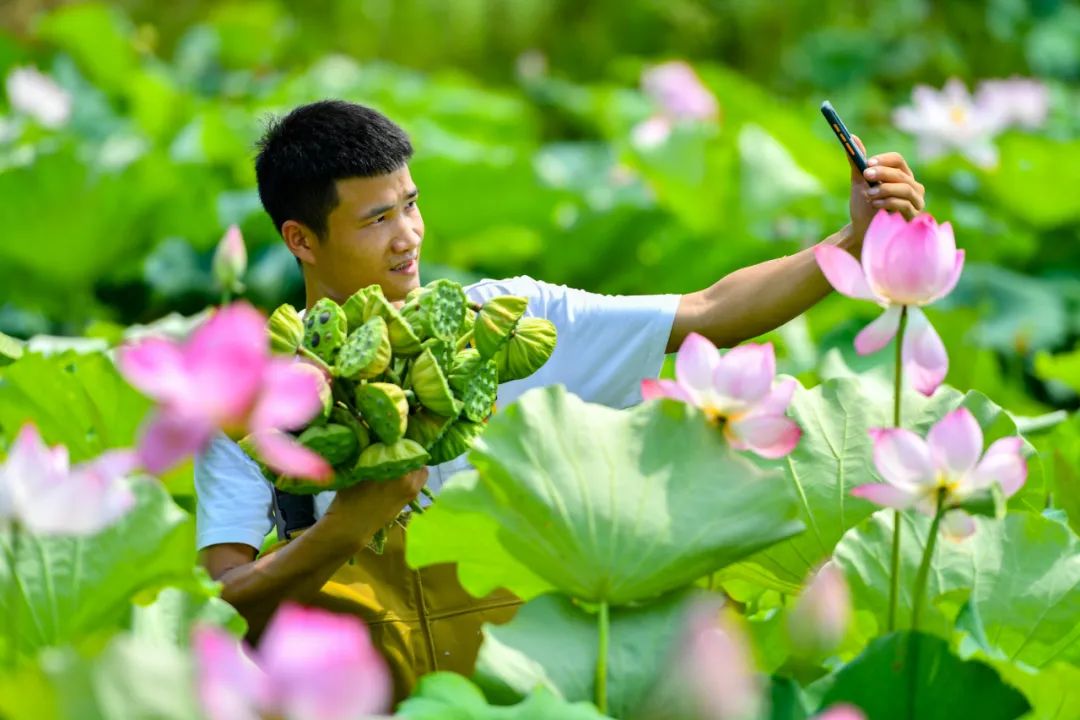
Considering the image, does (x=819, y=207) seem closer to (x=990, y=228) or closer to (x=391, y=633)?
(x=990, y=228)

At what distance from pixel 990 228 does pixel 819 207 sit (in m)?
0.42

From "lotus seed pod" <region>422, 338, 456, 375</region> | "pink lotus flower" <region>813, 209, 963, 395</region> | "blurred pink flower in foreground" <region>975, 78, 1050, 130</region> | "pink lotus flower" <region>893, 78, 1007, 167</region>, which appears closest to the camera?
"pink lotus flower" <region>813, 209, 963, 395</region>

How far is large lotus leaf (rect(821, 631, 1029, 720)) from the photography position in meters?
0.95

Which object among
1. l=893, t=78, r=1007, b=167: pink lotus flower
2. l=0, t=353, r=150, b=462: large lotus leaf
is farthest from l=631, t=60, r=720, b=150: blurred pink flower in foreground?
l=0, t=353, r=150, b=462: large lotus leaf

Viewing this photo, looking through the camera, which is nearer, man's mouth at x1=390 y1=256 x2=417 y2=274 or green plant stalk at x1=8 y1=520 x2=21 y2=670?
green plant stalk at x1=8 y1=520 x2=21 y2=670

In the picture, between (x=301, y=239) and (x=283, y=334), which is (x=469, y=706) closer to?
(x=283, y=334)

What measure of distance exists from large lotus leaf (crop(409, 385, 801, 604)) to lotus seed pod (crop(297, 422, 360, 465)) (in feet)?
0.22

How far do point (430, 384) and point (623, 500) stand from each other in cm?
15

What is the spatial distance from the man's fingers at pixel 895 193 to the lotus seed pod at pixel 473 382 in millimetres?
349

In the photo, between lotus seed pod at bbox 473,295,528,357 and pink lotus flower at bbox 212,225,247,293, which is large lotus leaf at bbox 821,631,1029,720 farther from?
pink lotus flower at bbox 212,225,247,293

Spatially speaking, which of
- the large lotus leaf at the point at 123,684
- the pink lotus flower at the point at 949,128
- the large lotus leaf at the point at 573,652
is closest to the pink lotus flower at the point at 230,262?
the large lotus leaf at the point at 573,652

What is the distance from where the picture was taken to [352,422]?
1.05m

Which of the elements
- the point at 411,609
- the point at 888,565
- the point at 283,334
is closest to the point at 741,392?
the point at 888,565

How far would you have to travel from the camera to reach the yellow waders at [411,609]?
1.26m
